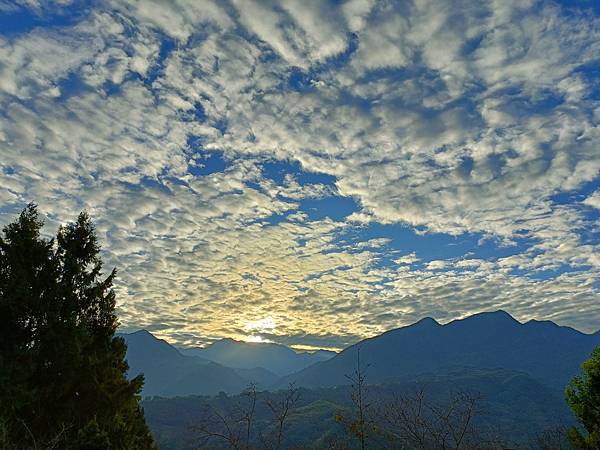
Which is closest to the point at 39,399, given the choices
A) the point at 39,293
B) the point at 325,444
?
the point at 39,293

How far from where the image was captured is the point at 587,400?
1650cm

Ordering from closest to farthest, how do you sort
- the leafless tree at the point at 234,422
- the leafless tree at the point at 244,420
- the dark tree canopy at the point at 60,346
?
the dark tree canopy at the point at 60,346
the leafless tree at the point at 234,422
the leafless tree at the point at 244,420

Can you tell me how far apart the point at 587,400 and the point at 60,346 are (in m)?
19.3

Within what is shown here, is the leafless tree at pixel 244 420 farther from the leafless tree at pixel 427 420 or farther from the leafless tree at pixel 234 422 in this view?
the leafless tree at pixel 427 420

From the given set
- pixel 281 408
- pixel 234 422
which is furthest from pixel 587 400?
pixel 234 422

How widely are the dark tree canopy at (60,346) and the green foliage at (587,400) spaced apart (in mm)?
16098

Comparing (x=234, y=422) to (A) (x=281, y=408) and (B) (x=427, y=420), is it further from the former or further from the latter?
(B) (x=427, y=420)

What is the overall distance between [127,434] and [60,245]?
293 inches

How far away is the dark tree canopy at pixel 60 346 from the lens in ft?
47.4

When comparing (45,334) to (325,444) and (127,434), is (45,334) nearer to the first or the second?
(127,434)

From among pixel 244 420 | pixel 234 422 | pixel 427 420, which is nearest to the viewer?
pixel 234 422

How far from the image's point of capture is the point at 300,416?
512ft

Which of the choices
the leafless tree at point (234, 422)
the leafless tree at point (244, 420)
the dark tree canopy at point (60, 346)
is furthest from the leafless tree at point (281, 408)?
the dark tree canopy at point (60, 346)

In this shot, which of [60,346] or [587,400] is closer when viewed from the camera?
[60,346]
